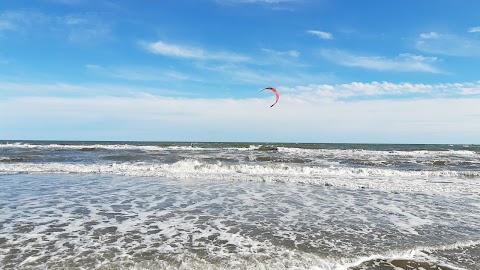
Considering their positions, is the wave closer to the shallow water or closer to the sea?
the sea

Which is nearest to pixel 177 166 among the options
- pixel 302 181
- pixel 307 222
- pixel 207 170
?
pixel 207 170

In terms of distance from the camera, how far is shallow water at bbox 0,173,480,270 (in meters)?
5.61

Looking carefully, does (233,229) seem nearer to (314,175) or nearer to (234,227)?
(234,227)

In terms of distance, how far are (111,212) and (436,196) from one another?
10.6 metres

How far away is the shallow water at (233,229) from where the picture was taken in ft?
18.4

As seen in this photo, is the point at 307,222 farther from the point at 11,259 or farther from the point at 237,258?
the point at 11,259

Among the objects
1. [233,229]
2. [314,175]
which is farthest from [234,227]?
[314,175]

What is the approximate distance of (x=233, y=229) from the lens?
293 inches

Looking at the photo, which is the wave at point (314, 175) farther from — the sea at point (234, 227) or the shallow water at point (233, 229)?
the shallow water at point (233, 229)

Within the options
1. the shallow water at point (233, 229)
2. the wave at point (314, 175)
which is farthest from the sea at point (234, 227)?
the wave at point (314, 175)

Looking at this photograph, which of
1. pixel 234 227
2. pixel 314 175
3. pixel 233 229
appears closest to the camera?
pixel 233 229

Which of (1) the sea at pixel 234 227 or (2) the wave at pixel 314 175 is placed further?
(2) the wave at pixel 314 175

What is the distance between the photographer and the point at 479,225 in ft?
26.9

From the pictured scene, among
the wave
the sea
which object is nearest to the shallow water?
the sea
